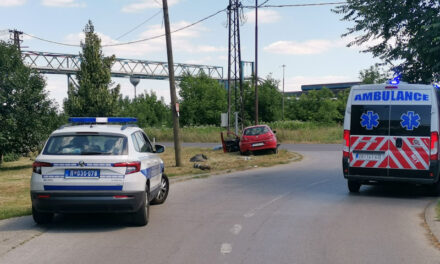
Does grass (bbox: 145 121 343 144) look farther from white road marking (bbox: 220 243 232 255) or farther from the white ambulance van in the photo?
white road marking (bbox: 220 243 232 255)

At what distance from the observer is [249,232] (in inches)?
318

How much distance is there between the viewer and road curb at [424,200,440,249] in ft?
25.1

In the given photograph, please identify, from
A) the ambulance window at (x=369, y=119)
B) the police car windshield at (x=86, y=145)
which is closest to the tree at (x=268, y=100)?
→ the ambulance window at (x=369, y=119)

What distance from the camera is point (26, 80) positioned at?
26.0m

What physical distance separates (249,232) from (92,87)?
23.8 meters

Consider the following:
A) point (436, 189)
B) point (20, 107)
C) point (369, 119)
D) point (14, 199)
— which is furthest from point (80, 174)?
point (20, 107)

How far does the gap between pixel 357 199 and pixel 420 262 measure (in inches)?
224

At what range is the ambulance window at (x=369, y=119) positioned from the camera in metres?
12.1

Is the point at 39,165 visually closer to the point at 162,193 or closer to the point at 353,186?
the point at 162,193

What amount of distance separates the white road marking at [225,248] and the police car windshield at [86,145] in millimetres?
2250

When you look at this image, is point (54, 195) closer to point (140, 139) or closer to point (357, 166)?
point (140, 139)

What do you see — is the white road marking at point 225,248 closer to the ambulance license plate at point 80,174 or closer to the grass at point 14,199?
the ambulance license plate at point 80,174

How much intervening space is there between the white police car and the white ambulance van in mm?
5823

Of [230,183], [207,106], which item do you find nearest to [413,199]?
[230,183]
